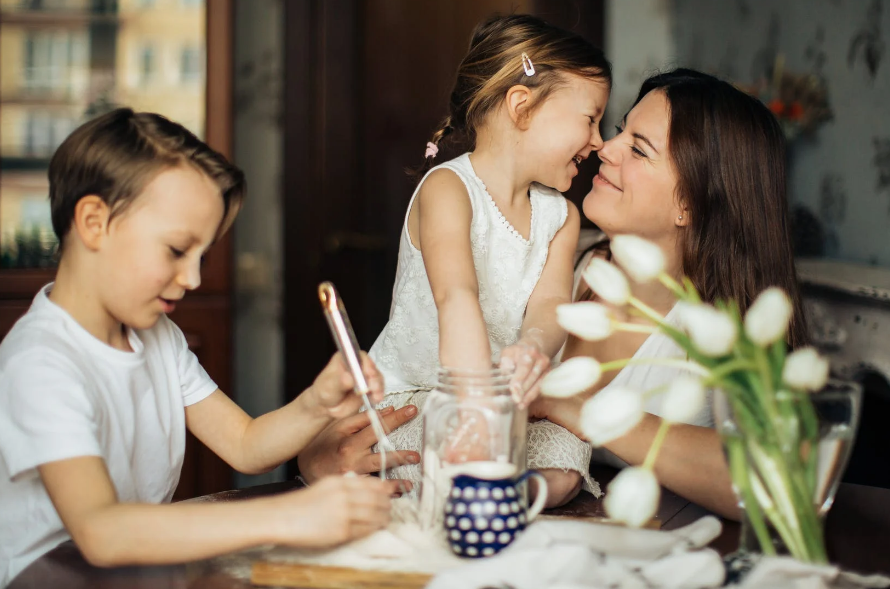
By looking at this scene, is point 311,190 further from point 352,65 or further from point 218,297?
point 218,297

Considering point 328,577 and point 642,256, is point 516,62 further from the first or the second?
point 328,577

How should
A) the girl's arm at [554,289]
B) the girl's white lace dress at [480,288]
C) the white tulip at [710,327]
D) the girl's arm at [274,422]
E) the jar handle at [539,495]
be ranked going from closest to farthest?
the white tulip at [710,327]
the jar handle at [539,495]
the girl's arm at [274,422]
the girl's arm at [554,289]
the girl's white lace dress at [480,288]

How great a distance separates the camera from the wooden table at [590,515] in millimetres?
976

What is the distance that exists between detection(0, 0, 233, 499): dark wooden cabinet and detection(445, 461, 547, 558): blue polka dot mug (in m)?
1.80

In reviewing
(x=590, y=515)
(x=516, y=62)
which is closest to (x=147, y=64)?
(x=516, y=62)

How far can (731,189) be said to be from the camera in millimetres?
1691

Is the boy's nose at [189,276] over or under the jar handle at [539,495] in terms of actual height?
over

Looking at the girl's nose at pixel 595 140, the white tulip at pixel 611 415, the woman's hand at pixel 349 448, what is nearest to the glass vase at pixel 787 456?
the white tulip at pixel 611 415

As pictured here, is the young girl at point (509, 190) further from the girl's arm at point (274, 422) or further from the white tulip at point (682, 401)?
the white tulip at point (682, 401)

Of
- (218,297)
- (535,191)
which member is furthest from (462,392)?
(218,297)

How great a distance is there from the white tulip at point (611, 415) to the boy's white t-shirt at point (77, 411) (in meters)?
0.56

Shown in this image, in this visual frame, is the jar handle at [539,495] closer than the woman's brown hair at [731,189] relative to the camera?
Yes

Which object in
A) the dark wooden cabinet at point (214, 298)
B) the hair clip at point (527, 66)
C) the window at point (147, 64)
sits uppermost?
the hair clip at point (527, 66)

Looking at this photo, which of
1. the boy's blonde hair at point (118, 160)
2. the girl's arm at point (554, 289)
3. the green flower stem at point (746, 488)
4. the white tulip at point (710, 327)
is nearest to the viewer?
the white tulip at point (710, 327)
